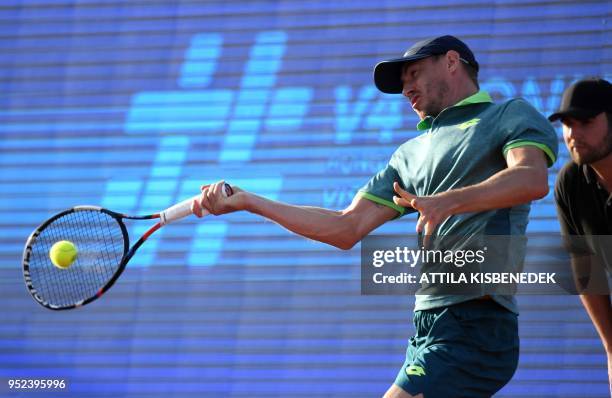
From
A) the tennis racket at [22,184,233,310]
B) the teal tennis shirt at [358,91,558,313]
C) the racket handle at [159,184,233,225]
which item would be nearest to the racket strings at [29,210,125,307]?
the tennis racket at [22,184,233,310]

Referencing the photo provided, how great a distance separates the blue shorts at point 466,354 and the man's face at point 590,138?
744 mm

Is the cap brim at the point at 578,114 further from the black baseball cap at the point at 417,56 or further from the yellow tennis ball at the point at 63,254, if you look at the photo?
the yellow tennis ball at the point at 63,254

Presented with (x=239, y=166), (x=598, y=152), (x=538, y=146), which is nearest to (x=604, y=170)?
(x=598, y=152)

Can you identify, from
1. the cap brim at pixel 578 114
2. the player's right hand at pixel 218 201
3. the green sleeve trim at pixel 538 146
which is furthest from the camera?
the player's right hand at pixel 218 201

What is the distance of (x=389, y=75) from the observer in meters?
4.09

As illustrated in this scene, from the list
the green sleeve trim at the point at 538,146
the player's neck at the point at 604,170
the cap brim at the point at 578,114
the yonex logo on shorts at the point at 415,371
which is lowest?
the yonex logo on shorts at the point at 415,371

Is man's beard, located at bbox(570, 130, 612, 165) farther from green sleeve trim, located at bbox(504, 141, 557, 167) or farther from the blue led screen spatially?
the blue led screen

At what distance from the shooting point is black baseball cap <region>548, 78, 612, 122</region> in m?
3.80

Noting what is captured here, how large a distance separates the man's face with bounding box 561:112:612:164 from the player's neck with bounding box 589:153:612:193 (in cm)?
3

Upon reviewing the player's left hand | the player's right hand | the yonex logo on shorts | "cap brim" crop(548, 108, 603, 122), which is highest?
"cap brim" crop(548, 108, 603, 122)

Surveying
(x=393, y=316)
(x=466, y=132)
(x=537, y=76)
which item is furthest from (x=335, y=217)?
(x=537, y=76)

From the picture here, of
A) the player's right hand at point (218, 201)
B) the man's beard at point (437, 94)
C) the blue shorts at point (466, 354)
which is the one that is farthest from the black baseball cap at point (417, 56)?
the blue shorts at point (466, 354)

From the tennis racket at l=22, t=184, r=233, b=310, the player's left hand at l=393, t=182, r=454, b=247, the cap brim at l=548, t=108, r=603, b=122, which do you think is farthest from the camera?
the tennis racket at l=22, t=184, r=233, b=310

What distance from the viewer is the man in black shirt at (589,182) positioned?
3836 mm
